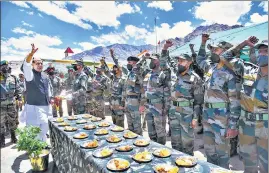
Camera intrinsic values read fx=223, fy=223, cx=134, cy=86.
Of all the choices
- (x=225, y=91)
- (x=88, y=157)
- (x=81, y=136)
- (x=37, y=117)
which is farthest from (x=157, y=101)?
(x=88, y=157)

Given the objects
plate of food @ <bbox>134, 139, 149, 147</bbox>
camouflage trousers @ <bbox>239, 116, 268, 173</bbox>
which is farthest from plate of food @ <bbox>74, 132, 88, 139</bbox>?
camouflage trousers @ <bbox>239, 116, 268, 173</bbox>

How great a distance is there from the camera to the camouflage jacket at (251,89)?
3.35 meters

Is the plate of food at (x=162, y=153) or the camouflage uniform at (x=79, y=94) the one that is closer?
the plate of food at (x=162, y=153)

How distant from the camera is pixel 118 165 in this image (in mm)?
2334

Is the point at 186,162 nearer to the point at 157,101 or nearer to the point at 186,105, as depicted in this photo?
the point at 186,105

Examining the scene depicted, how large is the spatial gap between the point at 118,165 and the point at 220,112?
230cm

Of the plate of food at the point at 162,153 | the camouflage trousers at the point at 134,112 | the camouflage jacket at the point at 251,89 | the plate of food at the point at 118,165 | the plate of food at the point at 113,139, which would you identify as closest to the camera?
the plate of food at the point at 118,165

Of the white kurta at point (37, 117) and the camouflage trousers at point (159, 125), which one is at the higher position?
the white kurta at point (37, 117)

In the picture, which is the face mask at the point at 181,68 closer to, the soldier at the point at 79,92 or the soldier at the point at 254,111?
the soldier at the point at 254,111

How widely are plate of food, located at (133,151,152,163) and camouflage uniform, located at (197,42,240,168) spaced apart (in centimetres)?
178

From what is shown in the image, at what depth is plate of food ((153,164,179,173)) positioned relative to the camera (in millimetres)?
2154

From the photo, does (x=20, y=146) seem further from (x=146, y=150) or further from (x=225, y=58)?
(x=225, y=58)

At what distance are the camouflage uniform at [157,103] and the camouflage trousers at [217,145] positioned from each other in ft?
5.42

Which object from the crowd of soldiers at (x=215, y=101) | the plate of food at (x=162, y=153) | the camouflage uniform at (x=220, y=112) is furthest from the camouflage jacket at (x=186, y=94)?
the plate of food at (x=162, y=153)
